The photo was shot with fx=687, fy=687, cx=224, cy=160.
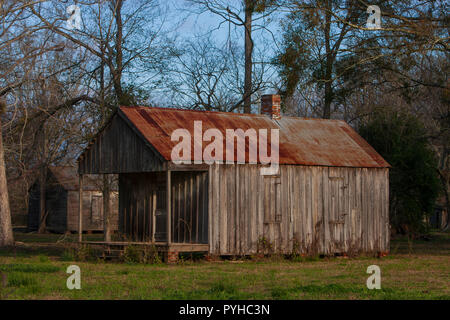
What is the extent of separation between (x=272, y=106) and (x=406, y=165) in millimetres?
10702

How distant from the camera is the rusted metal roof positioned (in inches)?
785

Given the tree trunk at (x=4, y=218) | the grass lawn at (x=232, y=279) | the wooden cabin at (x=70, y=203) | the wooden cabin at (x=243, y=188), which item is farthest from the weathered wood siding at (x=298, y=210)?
the wooden cabin at (x=70, y=203)

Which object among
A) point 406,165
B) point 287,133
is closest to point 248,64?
point 406,165

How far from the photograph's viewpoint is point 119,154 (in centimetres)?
2053

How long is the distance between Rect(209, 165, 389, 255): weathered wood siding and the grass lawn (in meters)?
0.73

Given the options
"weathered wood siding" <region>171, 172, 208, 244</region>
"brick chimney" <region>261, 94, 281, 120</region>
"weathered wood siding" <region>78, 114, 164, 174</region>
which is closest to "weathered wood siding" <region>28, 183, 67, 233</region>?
"weathered wood siding" <region>78, 114, 164, 174</region>

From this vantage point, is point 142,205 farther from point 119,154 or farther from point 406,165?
point 406,165

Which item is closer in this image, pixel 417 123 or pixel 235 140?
pixel 235 140

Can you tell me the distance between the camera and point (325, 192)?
21797 mm

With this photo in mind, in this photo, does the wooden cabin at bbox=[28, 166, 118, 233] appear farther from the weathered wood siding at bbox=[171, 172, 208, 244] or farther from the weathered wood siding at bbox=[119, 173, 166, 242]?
the weathered wood siding at bbox=[171, 172, 208, 244]

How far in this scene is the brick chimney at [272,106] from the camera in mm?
23562

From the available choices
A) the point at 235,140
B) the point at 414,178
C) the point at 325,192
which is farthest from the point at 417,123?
the point at 235,140
